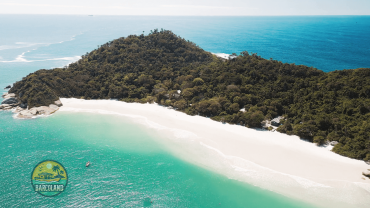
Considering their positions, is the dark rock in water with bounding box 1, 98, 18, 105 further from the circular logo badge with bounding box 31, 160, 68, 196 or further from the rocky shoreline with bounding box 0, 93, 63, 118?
the circular logo badge with bounding box 31, 160, 68, 196

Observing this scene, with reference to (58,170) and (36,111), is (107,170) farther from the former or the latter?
(36,111)

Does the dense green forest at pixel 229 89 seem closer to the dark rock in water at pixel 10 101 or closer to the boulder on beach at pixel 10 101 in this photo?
the boulder on beach at pixel 10 101

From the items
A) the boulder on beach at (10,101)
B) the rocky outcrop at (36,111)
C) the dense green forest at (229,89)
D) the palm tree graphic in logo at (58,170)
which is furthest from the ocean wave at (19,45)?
the palm tree graphic in logo at (58,170)

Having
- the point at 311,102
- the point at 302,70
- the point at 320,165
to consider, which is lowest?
the point at 320,165

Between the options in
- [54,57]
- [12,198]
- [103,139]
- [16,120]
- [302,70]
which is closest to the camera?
[12,198]

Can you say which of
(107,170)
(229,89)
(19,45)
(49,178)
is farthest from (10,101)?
(19,45)

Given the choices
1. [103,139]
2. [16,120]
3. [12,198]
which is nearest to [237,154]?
[103,139]

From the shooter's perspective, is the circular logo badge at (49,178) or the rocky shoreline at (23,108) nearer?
the circular logo badge at (49,178)

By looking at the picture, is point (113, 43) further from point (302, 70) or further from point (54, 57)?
point (302, 70)
